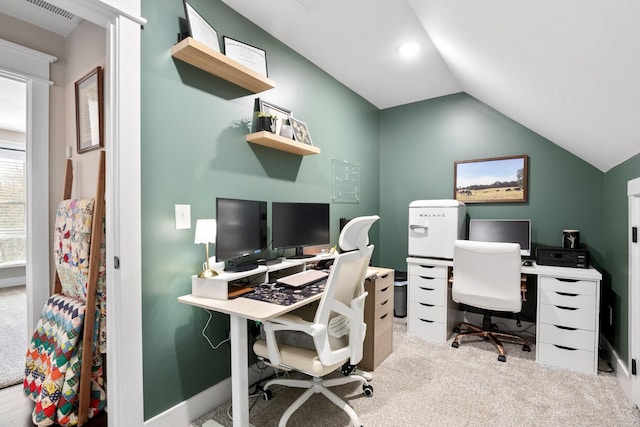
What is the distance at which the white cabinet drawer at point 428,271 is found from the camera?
A: 119 inches

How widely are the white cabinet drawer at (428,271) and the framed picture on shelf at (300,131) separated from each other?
1.66 meters

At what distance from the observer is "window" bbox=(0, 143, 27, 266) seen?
498cm

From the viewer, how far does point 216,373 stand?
2018mm

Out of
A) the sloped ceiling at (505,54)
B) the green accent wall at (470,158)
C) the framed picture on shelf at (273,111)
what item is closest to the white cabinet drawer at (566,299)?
the green accent wall at (470,158)

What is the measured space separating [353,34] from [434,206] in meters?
1.80

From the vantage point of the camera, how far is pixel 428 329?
3.06m

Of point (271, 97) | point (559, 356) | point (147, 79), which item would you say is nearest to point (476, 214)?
point (559, 356)

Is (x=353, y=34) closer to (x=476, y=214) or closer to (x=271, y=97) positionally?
(x=271, y=97)

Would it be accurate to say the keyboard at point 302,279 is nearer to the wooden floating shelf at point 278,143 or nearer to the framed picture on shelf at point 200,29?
the wooden floating shelf at point 278,143

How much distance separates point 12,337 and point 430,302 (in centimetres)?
407

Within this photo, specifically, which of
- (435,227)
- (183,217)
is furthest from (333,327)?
(435,227)

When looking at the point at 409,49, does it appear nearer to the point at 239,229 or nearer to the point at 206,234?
the point at 239,229

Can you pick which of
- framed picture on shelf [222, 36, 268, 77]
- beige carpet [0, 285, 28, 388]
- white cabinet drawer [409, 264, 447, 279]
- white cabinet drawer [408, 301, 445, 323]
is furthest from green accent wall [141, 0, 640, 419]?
beige carpet [0, 285, 28, 388]

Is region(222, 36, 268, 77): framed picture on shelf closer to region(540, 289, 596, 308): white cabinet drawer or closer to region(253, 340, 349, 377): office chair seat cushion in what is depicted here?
region(253, 340, 349, 377): office chair seat cushion
